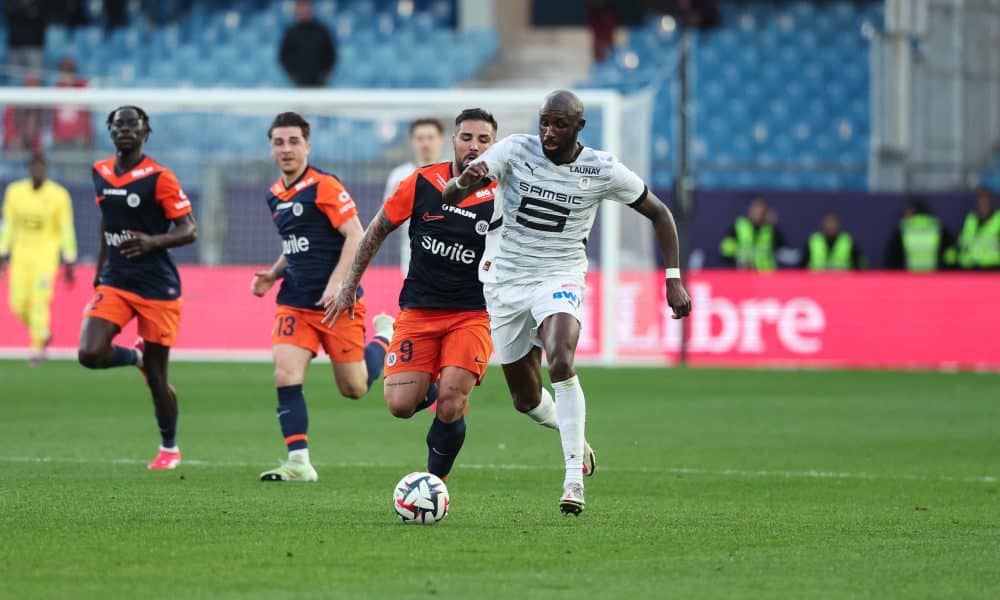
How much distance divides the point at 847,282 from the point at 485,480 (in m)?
12.6

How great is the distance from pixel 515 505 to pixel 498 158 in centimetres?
179

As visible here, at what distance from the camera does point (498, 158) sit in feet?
27.3

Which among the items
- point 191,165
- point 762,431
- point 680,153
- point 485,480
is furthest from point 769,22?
point 485,480

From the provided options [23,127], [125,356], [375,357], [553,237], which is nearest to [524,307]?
[553,237]

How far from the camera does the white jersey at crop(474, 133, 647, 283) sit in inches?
332

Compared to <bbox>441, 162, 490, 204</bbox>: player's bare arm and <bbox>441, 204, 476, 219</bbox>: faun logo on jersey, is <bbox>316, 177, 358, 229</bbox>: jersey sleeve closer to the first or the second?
<bbox>441, 204, 476, 219</bbox>: faun logo on jersey

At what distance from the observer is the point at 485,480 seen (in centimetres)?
1013

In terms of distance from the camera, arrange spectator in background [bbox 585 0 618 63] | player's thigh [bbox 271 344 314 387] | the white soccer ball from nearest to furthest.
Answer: the white soccer ball < player's thigh [bbox 271 344 314 387] < spectator in background [bbox 585 0 618 63]

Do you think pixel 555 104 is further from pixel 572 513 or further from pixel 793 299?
pixel 793 299

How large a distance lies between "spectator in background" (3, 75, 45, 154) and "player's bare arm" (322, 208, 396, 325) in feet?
48.4

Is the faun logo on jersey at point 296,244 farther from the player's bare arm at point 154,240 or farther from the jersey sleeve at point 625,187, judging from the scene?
the jersey sleeve at point 625,187

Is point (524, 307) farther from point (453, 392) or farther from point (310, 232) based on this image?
point (310, 232)

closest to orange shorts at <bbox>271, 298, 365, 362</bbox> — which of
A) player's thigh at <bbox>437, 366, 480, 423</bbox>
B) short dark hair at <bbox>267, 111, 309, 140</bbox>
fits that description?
short dark hair at <bbox>267, 111, 309, 140</bbox>

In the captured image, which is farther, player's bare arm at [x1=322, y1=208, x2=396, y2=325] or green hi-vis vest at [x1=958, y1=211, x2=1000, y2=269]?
green hi-vis vest at [x1=958, y1=211, x2=1000, y2=269]
